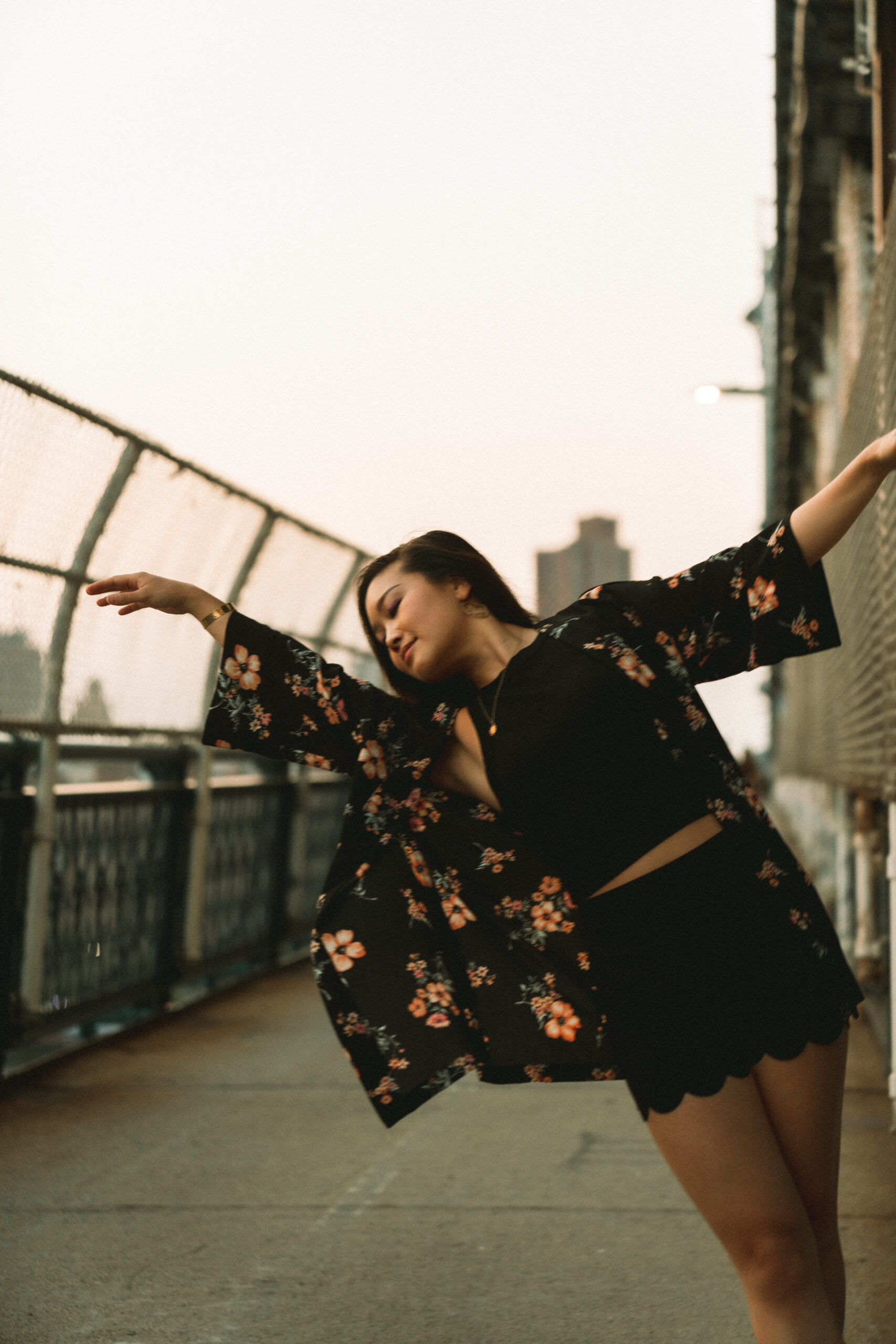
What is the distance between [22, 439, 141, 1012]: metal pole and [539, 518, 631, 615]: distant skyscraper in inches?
83.5

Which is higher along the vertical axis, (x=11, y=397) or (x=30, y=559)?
(x=11, y=397)

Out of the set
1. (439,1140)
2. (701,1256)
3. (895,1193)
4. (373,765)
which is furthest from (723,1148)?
(439,1140)

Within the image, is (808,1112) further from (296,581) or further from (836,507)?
(296,581)

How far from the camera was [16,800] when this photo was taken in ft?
17.3

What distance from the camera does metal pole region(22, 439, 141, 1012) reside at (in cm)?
530

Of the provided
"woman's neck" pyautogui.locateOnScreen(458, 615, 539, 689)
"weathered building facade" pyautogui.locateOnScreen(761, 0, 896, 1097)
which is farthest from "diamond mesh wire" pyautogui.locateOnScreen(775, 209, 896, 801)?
"woman's neck" pyautogui.locateOnScreen(458, 615, 539, 689)

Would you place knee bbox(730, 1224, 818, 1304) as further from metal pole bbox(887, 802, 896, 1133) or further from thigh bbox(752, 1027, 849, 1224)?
metal pole bbox(887, 802, 896, 1133)

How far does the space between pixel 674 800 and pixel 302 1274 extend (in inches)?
75.8

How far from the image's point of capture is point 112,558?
18.9ft

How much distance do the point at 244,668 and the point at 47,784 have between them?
122 inches

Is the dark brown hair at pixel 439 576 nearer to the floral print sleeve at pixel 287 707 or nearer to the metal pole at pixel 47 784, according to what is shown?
the floral print sleeve at pixel 287 707

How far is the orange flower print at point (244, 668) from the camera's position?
8.48ft

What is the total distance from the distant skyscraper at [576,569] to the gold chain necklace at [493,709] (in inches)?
21.8

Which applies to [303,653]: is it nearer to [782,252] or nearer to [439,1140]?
[439,1140]
